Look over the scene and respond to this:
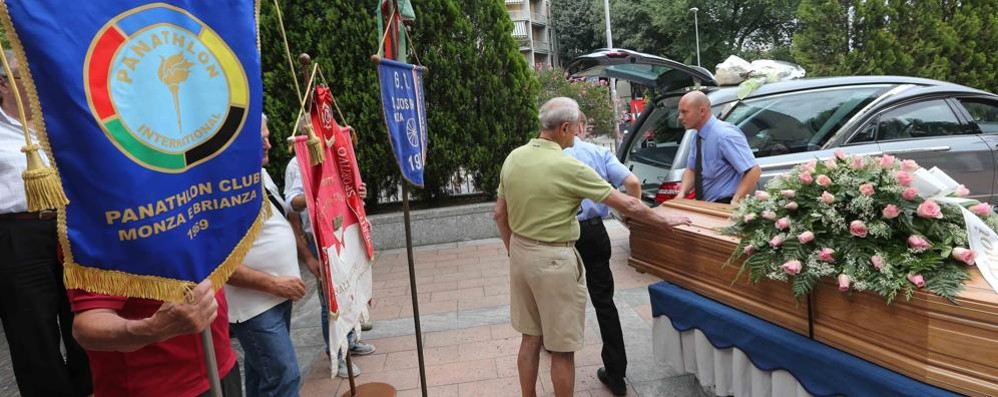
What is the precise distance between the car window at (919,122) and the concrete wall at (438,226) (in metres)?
4.34

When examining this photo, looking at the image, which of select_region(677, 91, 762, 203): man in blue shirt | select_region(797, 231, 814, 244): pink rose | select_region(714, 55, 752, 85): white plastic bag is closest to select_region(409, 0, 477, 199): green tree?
select_region(714, 55, 752, 85): white plastic bag

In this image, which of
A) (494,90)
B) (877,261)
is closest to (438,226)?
(494,90)

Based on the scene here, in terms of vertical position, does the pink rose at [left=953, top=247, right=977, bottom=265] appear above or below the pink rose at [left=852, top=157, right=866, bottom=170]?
below

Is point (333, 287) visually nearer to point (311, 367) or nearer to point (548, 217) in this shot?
point (548, 217)

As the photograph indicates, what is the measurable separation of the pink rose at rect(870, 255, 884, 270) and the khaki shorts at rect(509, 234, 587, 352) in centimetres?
125

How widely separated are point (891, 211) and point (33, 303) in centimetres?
358

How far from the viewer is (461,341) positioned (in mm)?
4062

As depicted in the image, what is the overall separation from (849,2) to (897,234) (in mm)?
9761

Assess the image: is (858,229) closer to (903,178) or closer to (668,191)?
(903,178)

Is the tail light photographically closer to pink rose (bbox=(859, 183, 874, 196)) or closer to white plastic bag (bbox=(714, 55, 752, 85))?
white plastic bag (bbox=(714, 55, 752, 85))

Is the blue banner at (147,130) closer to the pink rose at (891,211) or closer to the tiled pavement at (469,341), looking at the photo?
the pink rose at (891,211)

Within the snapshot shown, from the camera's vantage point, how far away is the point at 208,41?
1.30m

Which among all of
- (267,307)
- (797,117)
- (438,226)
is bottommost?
(438,226)

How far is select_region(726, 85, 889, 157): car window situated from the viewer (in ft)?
15.0
